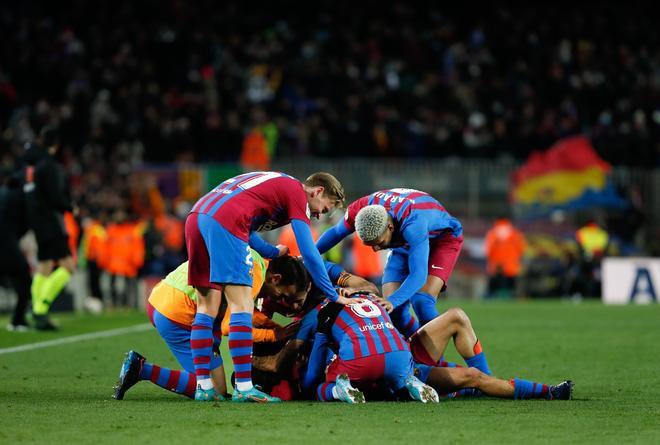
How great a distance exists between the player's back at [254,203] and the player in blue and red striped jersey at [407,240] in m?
0.58

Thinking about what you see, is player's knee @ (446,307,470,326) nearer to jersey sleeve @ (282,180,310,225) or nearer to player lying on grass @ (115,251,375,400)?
player lying on grass @ (115,251,375,400)

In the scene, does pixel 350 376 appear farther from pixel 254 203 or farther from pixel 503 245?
pixel 503 245

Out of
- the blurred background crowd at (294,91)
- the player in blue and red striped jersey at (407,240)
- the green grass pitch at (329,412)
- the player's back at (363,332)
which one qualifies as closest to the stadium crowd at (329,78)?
the blurred background crowd at (294,91)

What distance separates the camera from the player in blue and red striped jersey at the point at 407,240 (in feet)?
25.4

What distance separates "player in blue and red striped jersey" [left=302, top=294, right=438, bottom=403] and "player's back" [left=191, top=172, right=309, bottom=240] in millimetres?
664

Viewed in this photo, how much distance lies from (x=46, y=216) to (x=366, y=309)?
7344 mm

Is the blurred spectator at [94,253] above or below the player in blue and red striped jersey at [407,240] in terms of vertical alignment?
below

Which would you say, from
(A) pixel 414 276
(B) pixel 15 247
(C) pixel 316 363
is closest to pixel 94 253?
(B) pixel 15 247

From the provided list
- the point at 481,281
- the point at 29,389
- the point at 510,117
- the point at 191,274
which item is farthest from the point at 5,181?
the point at 510,117

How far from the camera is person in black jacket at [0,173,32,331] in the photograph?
1325 cm

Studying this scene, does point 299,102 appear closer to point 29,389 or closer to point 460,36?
point 460,36

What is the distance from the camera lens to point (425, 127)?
2475cm

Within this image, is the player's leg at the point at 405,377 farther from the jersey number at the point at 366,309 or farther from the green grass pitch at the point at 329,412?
the jersey number at the point at 366,309

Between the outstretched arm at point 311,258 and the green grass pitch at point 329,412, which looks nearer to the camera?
the green grass pitch at point 329,412
